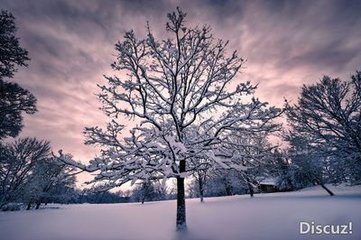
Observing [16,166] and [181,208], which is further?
[16,166]

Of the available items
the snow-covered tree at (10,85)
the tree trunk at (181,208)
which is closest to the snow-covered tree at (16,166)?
the snow-covered tree at (10,85)

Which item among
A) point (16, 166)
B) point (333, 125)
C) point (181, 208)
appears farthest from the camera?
point (16, 166)

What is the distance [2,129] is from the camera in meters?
10.7

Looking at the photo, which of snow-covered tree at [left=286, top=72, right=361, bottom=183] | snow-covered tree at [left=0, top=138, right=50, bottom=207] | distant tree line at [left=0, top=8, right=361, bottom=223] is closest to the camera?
distant tree line at [left=0, top=8, right=361, bottom=223]

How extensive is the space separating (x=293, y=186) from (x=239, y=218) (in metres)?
29.7

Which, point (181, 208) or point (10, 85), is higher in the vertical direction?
point (10, 85)

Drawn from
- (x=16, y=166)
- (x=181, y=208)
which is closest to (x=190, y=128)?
(x=181, y=208)

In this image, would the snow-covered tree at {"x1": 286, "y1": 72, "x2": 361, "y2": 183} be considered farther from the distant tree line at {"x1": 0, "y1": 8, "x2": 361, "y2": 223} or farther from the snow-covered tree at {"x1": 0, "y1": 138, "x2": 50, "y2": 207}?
the snow-covered tree at {"x1": 0, "y1": 138, "x2": 50, "y2": 207}

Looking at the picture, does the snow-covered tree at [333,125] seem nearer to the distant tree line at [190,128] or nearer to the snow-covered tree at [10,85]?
the distant tree line at [190,128]

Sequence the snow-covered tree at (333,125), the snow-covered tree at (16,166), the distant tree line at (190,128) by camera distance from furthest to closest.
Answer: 1. the snow-covered tree at (16,166)
2. the snow-covered tree at (333,125)
3. the distant tree line at (190,128)

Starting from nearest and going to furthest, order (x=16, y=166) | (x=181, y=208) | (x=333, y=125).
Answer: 1. (x=181, y=208)
2. (x=333, y=125)
3. (x=16, y=166)

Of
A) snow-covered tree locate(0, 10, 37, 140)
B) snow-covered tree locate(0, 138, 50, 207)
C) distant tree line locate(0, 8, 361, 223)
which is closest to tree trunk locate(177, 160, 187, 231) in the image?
distant tree line locate(0, 8, 361, 223)

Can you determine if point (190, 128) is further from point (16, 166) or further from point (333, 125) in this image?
point (16, 166)

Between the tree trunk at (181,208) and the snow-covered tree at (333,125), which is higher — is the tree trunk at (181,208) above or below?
below
